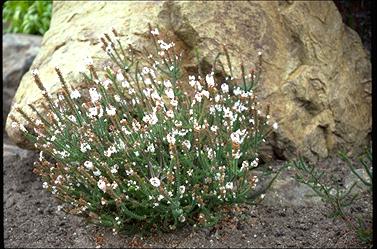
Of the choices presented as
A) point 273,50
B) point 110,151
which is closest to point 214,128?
point 110,151

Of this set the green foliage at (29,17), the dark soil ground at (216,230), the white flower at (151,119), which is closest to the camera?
the white flower at (151,119)

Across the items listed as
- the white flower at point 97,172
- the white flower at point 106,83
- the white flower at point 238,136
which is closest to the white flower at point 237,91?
the white flower at point 238,136

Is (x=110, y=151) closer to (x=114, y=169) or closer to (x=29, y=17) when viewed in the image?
(x=114, y=169)

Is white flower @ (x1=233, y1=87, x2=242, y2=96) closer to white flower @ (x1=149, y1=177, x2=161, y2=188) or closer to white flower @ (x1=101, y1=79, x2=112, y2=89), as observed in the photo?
white flower @ (x1=101, y1=79, x2=112, y2=89)

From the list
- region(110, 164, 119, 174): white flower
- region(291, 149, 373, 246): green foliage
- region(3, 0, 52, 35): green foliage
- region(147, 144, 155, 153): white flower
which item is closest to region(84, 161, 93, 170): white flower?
region(110, 164, 119, 174): white flower

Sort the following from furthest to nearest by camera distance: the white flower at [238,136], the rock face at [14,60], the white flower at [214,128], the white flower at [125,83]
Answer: the rock face at [14,60] < the white flower at [125,83] < the white flower at [214,128] < the white flower at [238,136]

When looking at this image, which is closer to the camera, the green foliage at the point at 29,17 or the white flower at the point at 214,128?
Answer: the white flower at the point at 214,128

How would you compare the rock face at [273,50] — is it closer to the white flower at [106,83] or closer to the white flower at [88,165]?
the white flower at [106,83]
